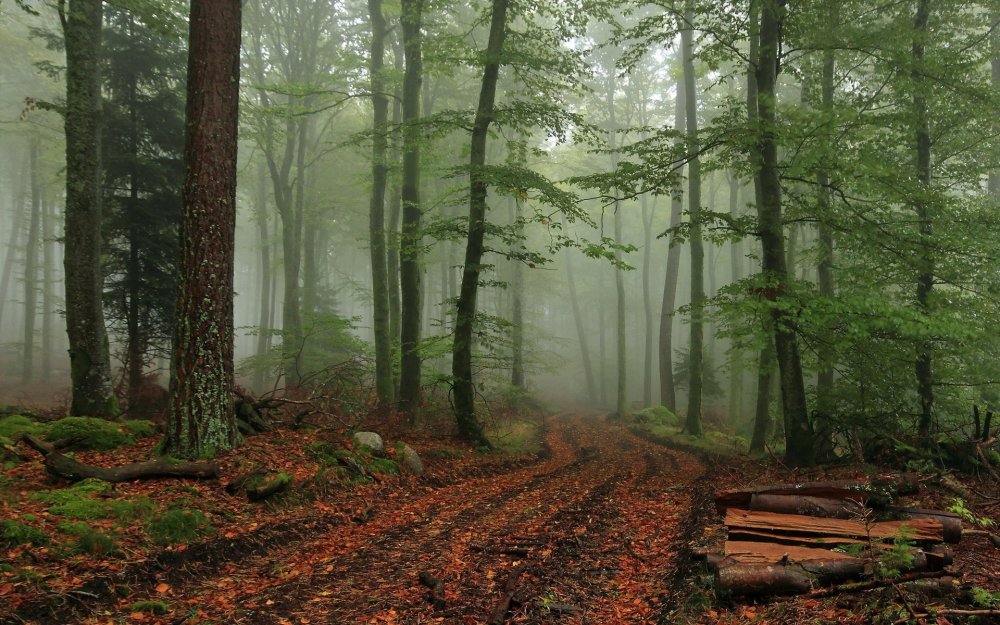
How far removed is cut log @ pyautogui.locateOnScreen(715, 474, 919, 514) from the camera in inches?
190

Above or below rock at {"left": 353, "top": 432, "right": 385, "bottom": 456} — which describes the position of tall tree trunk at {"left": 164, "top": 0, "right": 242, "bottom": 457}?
above

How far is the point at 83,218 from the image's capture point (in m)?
8.59

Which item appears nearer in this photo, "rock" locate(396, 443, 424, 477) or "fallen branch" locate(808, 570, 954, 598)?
"fallen branch" locate(808, 570, 954, 598)

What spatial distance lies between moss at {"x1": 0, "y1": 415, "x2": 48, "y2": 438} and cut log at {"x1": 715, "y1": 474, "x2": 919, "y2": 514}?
8684mm

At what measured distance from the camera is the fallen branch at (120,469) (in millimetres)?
5520

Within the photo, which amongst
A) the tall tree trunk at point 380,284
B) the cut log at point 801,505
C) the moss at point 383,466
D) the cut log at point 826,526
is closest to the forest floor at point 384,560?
the moss at point 383,466

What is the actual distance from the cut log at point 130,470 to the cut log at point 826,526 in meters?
6.01

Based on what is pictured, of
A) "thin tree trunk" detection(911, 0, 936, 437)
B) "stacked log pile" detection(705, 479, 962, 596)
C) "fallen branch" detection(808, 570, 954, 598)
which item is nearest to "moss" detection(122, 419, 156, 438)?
"stacked log pile" detection(705, 479, 962, 596)

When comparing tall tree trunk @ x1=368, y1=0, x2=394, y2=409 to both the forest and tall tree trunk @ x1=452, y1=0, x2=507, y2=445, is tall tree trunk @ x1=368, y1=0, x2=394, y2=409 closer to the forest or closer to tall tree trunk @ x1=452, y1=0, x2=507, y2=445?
the forest

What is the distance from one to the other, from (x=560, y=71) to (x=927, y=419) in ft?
32.9

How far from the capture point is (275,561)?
4930 mm

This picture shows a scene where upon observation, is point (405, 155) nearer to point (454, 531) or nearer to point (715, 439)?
point (454, 531)

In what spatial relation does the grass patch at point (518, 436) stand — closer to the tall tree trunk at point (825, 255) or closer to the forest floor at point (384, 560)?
the forest floor at point (384, 560)

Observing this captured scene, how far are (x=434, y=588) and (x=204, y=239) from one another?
5.20 meters
